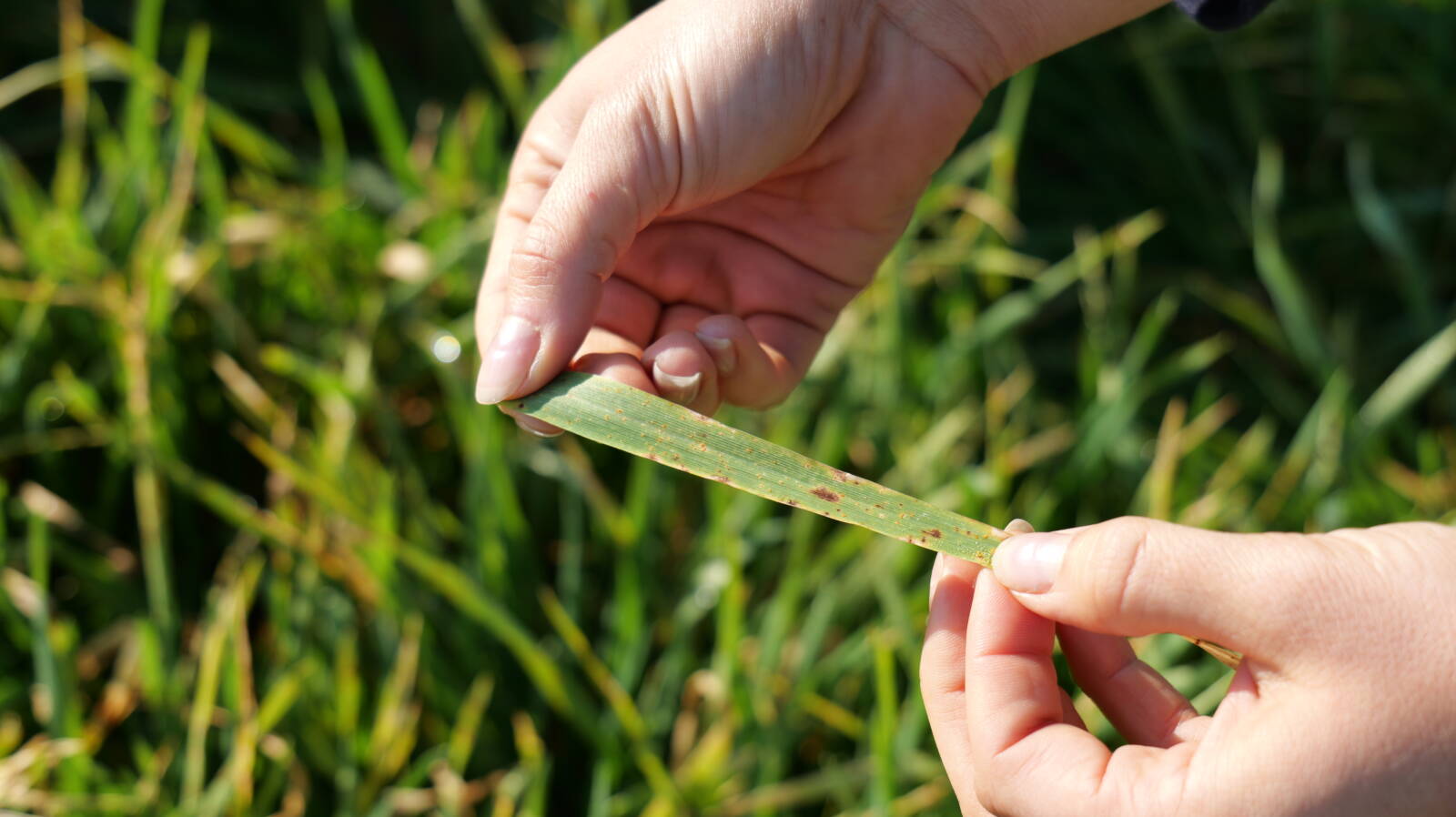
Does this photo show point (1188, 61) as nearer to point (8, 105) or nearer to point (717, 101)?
point (717, 101)

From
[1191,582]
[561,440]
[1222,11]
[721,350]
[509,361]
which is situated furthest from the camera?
[561,440]

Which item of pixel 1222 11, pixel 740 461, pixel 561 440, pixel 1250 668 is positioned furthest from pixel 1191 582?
pixel 561 440

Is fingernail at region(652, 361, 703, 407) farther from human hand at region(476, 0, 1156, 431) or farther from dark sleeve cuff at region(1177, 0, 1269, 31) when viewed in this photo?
dark sleeve cuff at region(1177, 0, 1269, 31)

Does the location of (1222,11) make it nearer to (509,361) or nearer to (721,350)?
(721,350)

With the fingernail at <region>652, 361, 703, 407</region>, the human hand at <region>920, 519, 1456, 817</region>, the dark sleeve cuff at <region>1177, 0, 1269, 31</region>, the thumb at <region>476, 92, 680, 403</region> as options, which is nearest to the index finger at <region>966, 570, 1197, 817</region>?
the human hand at <region>920, 519, 1456, 817</region>

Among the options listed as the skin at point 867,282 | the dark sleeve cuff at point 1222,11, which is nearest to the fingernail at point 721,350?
the skin at point 867,282

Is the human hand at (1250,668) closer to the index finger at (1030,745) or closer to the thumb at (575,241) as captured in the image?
the index finger at (1030,745)
